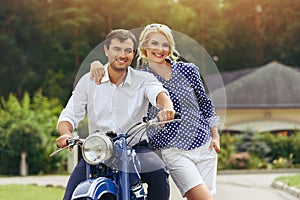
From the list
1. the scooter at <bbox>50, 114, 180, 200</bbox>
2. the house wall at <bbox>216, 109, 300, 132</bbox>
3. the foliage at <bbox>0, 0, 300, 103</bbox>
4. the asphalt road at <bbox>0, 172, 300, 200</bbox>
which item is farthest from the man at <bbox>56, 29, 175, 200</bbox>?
the foliage at <bbox>0, 0, 300, 103</bbox>

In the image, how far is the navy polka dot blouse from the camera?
19.2ft

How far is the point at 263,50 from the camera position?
59.5 m

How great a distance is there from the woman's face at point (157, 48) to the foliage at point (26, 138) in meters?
15.9

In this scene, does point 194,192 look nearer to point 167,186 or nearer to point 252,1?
point 167,186

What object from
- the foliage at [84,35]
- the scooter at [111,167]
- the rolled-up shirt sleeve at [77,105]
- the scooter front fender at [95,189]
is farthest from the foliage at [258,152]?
the foliage at [84,35]

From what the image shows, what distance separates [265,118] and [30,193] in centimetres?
2229

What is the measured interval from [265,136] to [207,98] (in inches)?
847

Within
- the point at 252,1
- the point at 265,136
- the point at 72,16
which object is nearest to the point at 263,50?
the point at 252,1

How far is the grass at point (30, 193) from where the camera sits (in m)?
12.0

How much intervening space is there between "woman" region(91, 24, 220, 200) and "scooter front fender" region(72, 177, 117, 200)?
726mm

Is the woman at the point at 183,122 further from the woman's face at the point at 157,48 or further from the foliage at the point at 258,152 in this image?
the foliage at the point at 258,152

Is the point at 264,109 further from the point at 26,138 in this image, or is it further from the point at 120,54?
the point at 120,54

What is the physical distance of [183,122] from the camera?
5.96m

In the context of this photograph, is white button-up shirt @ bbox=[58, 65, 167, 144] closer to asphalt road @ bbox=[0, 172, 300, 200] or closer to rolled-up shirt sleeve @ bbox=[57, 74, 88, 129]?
rolled-up shirt sleeve @ bbox=[57, 74, 88, 129]
